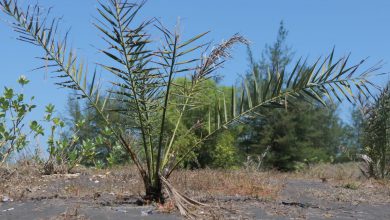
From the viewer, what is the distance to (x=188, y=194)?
779 cm

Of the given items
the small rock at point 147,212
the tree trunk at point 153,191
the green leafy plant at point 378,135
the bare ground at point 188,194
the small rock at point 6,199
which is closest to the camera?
the small rock at point 147,212

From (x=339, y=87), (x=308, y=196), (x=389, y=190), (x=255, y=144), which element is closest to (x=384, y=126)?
(x=389, y=190)

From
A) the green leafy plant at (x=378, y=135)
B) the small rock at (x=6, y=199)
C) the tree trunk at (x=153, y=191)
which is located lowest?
the small rock at (x=6, y=199)

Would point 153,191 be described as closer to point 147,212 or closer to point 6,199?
point 147,212

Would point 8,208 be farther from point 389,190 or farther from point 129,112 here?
point 389,190

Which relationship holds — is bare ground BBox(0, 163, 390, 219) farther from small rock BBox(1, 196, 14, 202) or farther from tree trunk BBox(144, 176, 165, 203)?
tree trunk BBox(144, 176, 165, 203)

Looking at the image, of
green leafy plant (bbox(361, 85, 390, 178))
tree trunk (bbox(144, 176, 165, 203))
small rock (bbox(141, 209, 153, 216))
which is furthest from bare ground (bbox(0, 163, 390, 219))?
green leafy plant (bbox(361, 85, 390, 178))

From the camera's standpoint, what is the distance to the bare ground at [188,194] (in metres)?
6.15

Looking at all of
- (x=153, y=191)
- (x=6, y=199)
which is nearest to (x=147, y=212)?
(x=153, y=191)

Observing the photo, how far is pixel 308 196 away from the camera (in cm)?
893

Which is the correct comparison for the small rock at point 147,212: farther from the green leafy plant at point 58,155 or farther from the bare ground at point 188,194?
the green leafy plant at point 58,155

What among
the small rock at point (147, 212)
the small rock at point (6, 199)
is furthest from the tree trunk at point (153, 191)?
the small rock at point (6, 199)

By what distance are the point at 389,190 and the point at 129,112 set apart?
18.4 ft

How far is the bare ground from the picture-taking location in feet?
20.2
